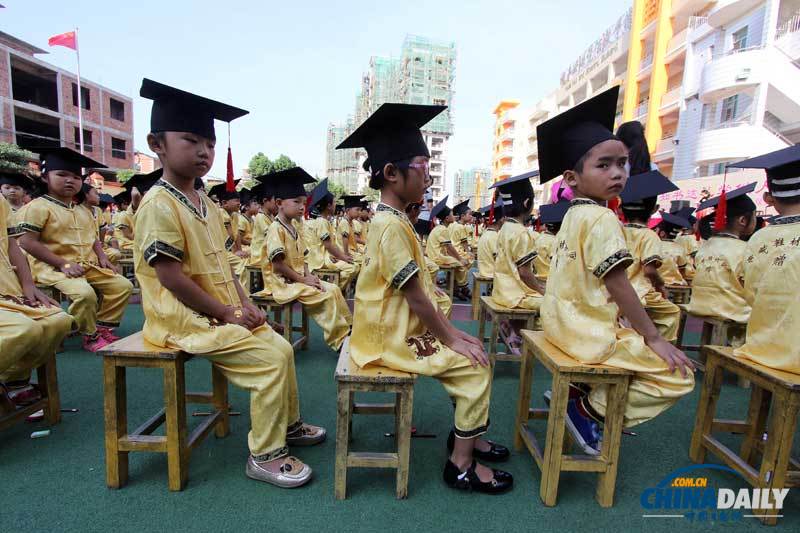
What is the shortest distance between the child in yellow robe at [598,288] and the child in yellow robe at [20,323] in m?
3.23

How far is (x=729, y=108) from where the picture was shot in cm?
1502

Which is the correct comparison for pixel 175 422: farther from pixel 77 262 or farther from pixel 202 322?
pixel 77 262

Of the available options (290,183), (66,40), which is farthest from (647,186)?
(66,40)

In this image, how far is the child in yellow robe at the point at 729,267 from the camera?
13.5 feet

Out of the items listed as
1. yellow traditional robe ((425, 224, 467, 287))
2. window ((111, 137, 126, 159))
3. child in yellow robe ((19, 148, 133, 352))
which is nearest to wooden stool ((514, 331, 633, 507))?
child in yellow robe ((19, 148, 133, 352))

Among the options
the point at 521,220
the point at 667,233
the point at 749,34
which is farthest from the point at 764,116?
the point at 521,220

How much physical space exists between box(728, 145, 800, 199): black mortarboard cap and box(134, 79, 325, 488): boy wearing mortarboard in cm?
316

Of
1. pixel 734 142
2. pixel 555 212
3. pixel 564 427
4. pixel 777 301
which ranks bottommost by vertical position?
pixel 564 427

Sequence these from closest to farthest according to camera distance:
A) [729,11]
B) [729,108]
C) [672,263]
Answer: [672,263], [729,11], [729,108]

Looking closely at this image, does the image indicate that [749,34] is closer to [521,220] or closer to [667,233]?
[667,233]

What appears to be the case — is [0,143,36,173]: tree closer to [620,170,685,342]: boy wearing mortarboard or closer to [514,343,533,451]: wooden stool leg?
[514,343,533,451]: wooden stool leg

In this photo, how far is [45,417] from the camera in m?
3.03

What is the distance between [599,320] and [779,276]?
1154 mm

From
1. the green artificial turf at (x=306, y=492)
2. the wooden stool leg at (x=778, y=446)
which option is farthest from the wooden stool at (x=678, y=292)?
the wooden stool leg at (x=778, y=446)
